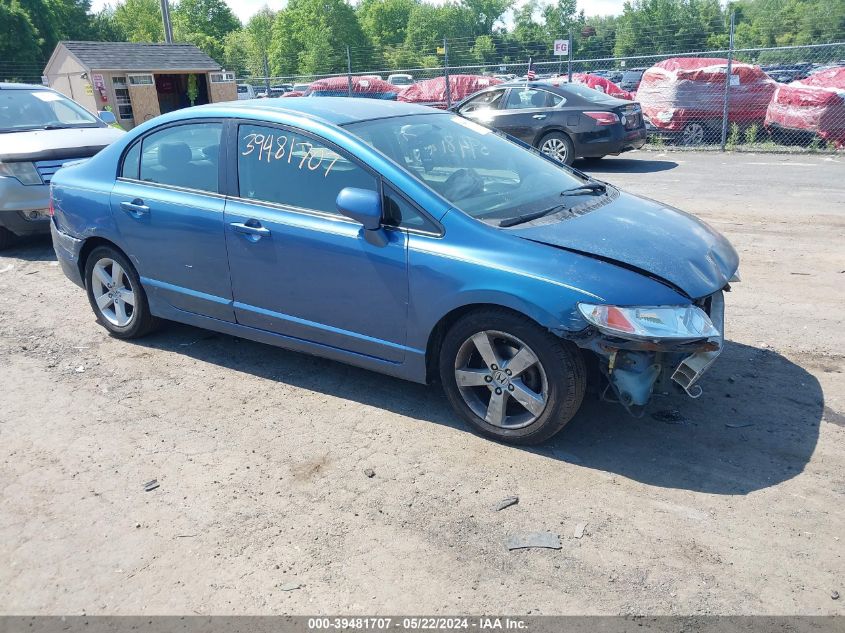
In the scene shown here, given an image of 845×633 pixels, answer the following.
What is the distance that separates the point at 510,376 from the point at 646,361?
0.66 meters

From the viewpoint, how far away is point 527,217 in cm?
405

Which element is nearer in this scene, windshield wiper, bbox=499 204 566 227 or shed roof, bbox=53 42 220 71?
windshield wiper, bbox=499 204 566 227

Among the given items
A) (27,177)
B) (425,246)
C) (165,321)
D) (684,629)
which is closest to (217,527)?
(425,246)

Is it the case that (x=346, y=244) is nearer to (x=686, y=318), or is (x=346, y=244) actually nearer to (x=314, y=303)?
(x=314, y=303)

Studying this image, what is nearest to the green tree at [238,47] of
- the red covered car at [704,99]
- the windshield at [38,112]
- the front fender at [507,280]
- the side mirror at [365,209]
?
the red covered car at [704,99]

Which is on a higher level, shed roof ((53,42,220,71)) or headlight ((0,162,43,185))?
shed roof ((53,42,220,71))

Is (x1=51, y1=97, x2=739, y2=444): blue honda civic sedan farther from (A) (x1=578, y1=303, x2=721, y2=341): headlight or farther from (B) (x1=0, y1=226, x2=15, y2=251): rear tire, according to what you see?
(B) (x1=0, y1=226, x2=15, y2=251): rear tire

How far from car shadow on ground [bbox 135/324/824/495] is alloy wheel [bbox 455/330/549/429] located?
21 centimetres

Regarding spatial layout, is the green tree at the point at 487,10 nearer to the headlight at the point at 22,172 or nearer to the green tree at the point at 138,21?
the green tree at the point at 138,21

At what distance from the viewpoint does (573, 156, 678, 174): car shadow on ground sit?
43.3ft

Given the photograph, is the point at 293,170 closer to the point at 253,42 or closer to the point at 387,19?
the point at 253,42

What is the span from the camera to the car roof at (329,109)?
14.5 ft

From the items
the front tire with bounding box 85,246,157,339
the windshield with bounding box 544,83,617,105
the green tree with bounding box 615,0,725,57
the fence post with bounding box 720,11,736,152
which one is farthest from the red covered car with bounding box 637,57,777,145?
the green tree with bounding box 615,0,725,57

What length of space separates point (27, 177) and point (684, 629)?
7.69 m
